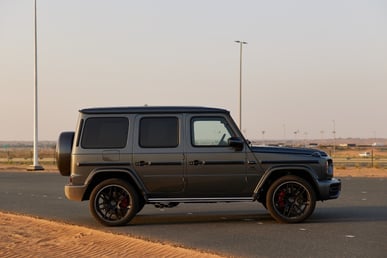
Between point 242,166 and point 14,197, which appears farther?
point 14,197

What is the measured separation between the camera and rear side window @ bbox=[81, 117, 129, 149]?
35.3ft

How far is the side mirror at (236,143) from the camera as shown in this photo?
34.9 feet

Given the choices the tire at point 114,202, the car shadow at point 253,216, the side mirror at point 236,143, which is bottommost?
the car shadow at point 253,216

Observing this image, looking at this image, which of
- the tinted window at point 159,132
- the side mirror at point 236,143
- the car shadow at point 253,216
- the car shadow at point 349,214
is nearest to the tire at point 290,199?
the car shadow at point 253,216

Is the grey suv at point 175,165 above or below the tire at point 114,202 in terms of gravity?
above

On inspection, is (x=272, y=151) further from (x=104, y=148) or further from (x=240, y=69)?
(x=240, y=69)

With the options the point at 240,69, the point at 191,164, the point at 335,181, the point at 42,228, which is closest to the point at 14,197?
the point at 42,228

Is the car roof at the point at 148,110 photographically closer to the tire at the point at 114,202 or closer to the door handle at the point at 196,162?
the door handle at the point at 196,162

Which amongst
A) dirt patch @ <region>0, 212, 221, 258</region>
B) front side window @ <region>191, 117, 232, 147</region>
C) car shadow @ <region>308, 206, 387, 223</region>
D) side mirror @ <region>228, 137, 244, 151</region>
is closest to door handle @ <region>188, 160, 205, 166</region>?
front side window @ <region>191, 117, 232, 147</region>

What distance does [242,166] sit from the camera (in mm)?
10688

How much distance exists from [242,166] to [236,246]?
2326mm

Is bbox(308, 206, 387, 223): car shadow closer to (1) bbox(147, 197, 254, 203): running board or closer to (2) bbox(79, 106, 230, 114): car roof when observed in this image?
(1) bbox(147, 197, 254, 203): running board

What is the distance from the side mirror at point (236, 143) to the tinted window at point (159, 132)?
97 cm

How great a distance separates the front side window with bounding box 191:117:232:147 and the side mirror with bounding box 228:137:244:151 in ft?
0.40
